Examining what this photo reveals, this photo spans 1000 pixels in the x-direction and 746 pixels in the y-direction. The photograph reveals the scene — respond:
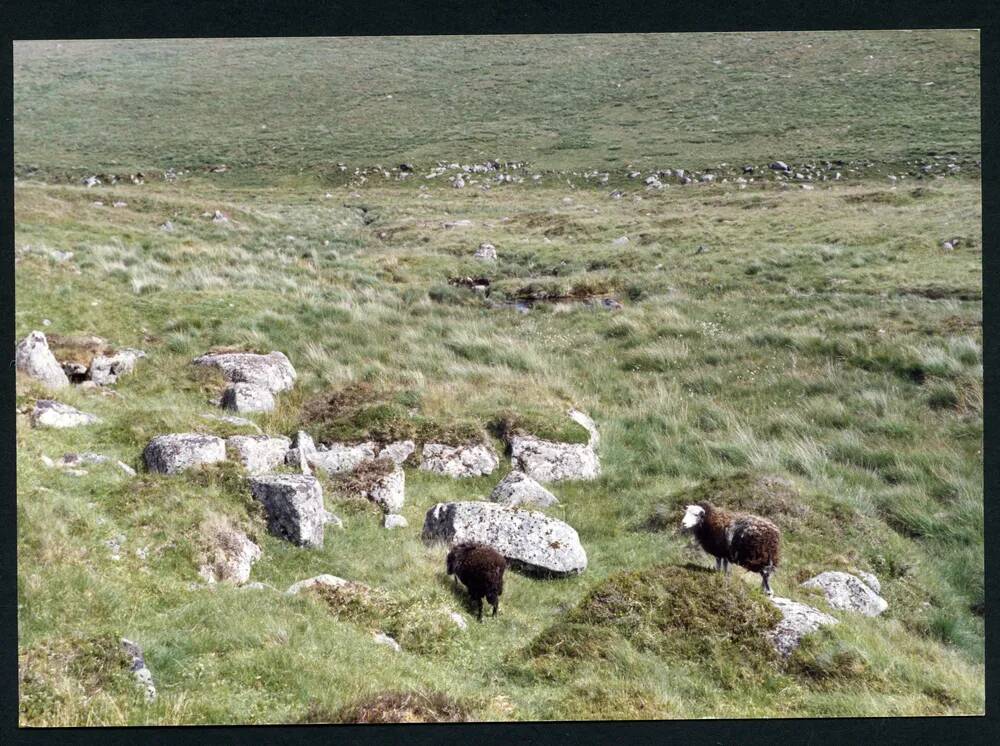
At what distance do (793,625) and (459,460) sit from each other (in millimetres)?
4273

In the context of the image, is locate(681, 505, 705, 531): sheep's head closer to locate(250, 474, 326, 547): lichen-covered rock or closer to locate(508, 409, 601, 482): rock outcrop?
locate(508, 409, 601, 482): rock outcrop

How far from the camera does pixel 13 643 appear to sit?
22.1 ft

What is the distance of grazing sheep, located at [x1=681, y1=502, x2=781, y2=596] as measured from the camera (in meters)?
6.88

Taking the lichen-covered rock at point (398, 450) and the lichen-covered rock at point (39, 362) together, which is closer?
the lichen-covered rock at point (39, 362)

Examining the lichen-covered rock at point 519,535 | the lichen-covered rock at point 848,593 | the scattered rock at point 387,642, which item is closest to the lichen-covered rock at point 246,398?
the lichen-covered rock at point 519,535

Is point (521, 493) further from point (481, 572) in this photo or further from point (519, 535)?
point (481, 572)

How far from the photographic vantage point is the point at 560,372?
1203 centimetres

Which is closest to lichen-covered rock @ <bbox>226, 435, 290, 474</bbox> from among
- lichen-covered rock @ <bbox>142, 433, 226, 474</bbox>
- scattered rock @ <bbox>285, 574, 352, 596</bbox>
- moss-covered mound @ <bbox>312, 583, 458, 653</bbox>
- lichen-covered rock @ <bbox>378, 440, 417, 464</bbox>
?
lichen-covered rock @ <bbox>142, 433, 226, 474</bbox>

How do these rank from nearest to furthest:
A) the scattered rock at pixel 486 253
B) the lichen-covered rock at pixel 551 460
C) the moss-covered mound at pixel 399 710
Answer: the moss-covered mound at pixel 399 710 < the lichen-covered rock at pixel 551 460 < the scattered rock at pixel 486 253

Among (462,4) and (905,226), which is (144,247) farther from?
(905,226)

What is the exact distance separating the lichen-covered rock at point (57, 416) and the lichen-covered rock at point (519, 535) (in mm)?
4395

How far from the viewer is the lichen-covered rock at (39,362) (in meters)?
9.03

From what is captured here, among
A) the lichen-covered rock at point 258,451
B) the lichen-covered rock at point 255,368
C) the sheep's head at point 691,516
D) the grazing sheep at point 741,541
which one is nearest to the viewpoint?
the grazing sheep at point 741,541

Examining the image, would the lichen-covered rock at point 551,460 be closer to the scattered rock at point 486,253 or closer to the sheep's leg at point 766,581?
the sheep's leg at point 766,581
